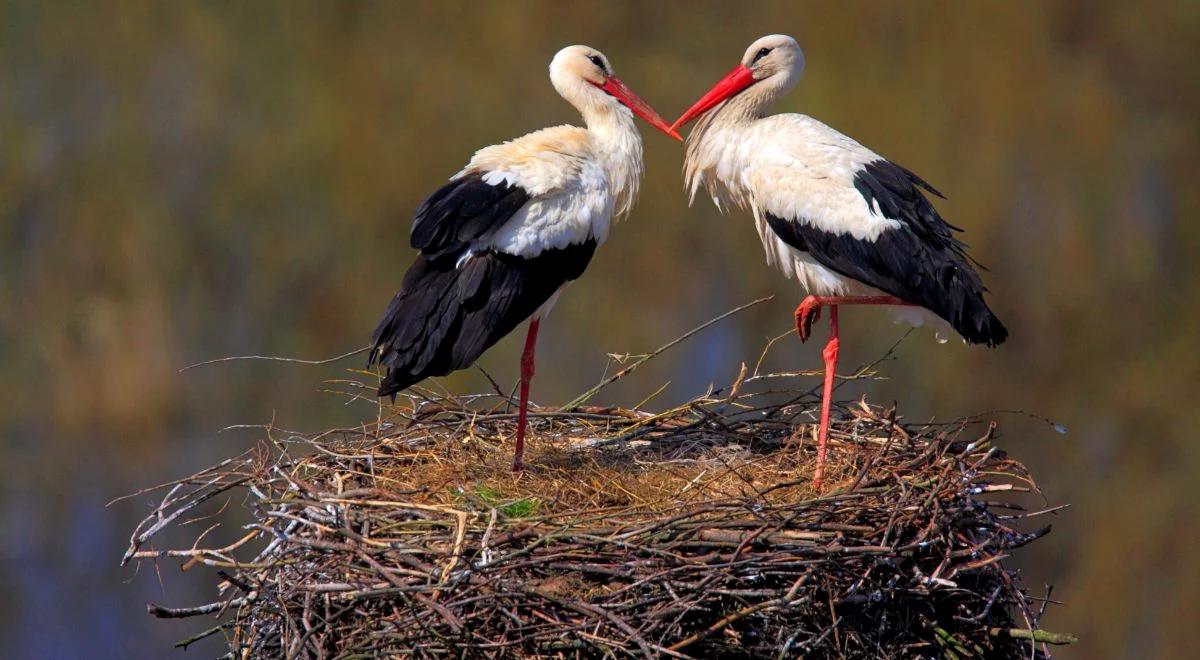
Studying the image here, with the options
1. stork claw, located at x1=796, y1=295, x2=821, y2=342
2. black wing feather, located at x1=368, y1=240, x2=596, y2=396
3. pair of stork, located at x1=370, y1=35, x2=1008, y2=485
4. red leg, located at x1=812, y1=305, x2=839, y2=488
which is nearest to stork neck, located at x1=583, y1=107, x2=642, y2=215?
pair of stork, located at x1=370, y1=35, x2=1008, y2=485

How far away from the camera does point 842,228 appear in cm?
390

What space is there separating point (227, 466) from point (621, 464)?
1.10 metres

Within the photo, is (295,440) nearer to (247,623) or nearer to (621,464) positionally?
(247,623)

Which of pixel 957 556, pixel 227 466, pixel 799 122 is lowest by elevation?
pixel 957 556

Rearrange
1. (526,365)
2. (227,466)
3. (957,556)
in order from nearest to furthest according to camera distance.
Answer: (957,556) → (227,466) → (526,365)

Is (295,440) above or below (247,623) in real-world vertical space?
above

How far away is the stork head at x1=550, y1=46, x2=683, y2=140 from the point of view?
417 cm

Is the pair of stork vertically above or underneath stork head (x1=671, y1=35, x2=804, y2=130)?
underneath

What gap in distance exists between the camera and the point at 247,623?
3.51 m

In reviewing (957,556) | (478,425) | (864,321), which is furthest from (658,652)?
(864,321)

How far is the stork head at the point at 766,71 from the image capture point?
435 cm

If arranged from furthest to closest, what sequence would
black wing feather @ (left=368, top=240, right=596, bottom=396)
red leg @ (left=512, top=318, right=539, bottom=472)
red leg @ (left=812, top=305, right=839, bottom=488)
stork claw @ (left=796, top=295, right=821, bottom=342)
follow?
stork claw @ (left=796, top=295, right=821, bottom=342)
red leg @ (left=512, top=318, right=539, bottom=472)
red leg @ (left=812, top=305, right=839, bottom=488)
black wing feather @ (left=368, top=240, right=596, bottom=396)

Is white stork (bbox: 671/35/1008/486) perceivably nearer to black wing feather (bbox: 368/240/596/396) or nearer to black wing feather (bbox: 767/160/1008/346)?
black wing feather (bbox: 767/160/1008/346)

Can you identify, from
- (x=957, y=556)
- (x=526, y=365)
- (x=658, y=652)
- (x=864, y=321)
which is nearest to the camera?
(x=658, y=652)
